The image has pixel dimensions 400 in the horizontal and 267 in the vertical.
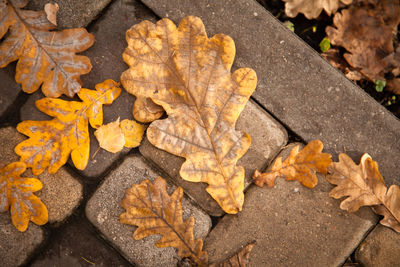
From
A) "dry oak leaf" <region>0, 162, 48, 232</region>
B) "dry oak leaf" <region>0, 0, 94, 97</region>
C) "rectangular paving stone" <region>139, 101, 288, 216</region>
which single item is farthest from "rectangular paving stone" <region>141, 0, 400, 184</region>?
"dry oak leaf" <region>0, 162, 48, 232</region>

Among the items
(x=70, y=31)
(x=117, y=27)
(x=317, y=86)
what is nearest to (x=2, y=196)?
(x=70, y=31)

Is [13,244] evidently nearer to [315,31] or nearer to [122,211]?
[122,211]

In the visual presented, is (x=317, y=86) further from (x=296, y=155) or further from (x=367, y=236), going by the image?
(x=367, y=236)

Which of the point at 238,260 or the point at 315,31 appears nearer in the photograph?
the point at 238,260

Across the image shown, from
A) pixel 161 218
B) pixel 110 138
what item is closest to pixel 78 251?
pixel 161 218

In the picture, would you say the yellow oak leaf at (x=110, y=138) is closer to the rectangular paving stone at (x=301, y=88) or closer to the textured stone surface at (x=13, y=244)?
the textured stone surface at (x=13, y=244)

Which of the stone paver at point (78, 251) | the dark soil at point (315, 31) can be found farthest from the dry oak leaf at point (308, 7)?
the stone paver at point (78, 251)

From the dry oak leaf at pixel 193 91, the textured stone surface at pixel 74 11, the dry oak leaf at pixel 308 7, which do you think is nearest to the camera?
the dry oak leaf at pixel 193 91
